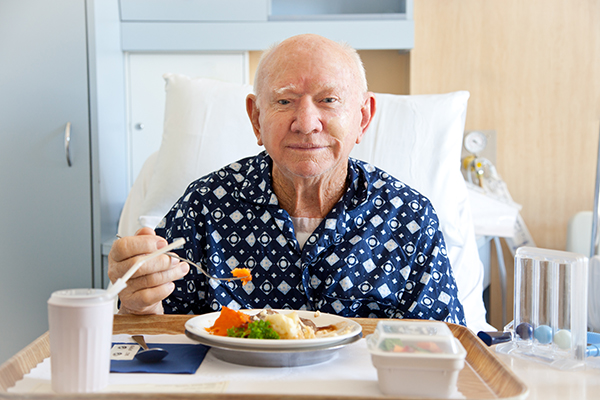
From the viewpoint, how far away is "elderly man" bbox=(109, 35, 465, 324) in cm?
122

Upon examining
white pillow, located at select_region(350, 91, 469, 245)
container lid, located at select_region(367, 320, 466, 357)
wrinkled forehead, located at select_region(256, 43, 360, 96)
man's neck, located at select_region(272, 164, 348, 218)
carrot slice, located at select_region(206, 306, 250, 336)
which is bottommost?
carrot slice, located at select_region(206, 306, 250, 336)

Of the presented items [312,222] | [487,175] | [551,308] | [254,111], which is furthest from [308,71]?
[487,175]

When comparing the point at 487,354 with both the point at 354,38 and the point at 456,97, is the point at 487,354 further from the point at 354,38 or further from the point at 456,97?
the point at 354,38

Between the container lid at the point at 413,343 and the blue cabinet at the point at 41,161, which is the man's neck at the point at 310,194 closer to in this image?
the container lid at the point at 413,343

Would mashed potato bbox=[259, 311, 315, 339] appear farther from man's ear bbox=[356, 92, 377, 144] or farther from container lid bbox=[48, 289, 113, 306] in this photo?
man's ear bbox=[356, 92, 377, 144]

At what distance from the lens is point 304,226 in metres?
1.33

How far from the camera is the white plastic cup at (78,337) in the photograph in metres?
0.63

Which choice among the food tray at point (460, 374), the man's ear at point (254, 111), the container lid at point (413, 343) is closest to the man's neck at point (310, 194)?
the man's ear at point (254, 111)

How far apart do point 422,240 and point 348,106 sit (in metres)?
0.36

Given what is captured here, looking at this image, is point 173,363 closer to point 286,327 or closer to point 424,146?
point 286,327

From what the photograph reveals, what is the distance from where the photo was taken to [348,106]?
4.10 feet

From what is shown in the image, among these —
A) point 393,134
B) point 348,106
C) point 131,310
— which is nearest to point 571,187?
point 393,134

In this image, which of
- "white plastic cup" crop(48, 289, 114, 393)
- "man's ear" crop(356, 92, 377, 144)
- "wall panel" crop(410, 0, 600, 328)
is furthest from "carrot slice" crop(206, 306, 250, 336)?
"wall panel" crop(410, 0, 600, 328)

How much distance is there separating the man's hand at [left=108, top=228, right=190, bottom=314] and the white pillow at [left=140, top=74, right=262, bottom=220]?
0.94 metres
